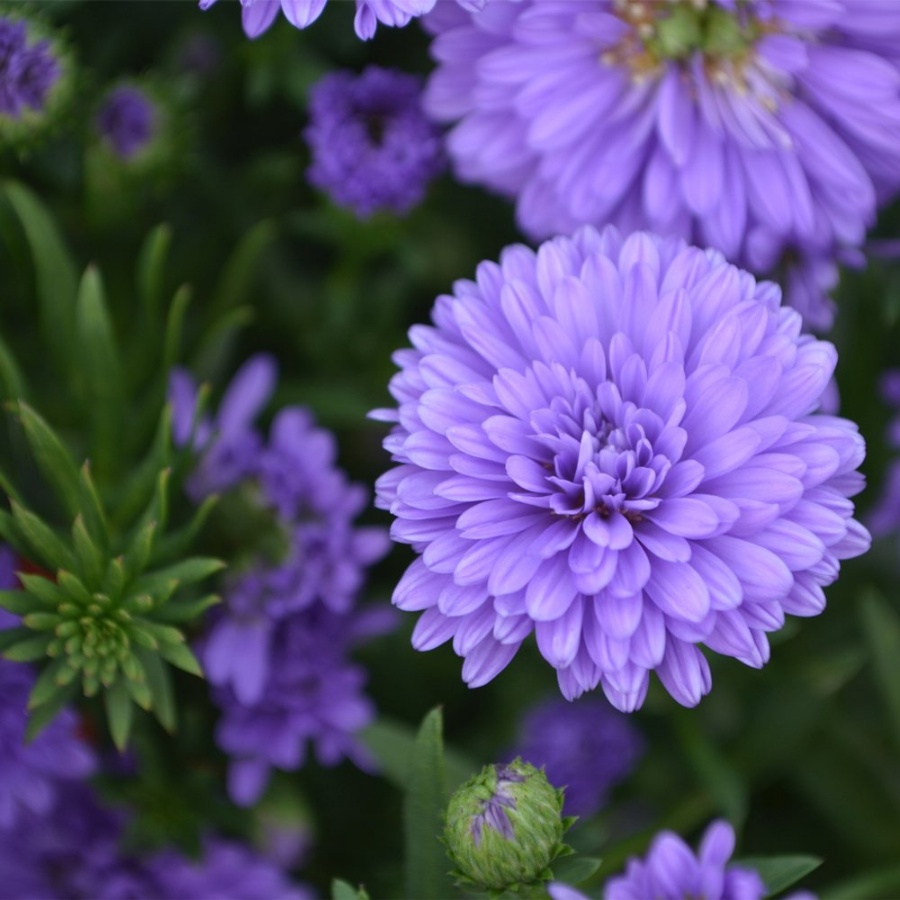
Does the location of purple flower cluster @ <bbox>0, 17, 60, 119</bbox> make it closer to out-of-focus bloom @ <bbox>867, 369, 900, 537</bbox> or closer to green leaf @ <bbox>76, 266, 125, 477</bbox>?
green leaf @ <bbox>76, 266, 125, 477</bbox>

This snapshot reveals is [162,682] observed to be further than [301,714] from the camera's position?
No

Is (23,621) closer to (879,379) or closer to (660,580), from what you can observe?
(660,580)

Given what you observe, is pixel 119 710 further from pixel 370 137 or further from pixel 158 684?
pixel 370 137

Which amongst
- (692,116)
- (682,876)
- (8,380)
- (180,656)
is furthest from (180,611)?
(692,116)

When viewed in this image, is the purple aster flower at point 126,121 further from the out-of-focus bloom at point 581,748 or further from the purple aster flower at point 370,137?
the out-of-focus bloom at point 581,748

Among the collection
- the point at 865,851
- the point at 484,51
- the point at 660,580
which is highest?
the point at 484,51

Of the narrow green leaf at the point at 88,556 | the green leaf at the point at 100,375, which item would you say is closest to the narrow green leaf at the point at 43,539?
the narrow green leaf at the point at 88,556

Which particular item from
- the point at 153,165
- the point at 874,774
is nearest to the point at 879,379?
the point at 874,774
